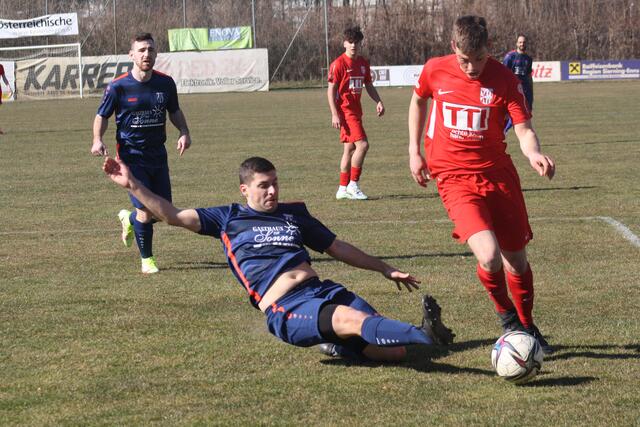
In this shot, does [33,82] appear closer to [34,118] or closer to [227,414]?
[34,118]

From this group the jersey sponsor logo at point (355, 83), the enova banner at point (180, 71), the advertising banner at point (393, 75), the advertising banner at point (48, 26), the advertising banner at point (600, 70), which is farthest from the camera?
the advertising banner at point (393, 75)

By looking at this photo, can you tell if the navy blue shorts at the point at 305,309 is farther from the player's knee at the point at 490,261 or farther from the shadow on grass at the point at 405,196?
the shadow on grass at the point at 405,196

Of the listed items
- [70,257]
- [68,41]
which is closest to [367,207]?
[70,257]

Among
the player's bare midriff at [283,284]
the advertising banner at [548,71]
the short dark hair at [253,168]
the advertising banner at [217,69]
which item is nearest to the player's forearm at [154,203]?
the short dark hair at [253,168]

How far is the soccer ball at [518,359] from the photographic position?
4.95 m

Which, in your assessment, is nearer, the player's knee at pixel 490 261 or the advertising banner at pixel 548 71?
the player's knee at pixel 490 261

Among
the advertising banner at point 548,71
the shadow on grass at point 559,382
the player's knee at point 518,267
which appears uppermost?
the player's knee at point 518,267

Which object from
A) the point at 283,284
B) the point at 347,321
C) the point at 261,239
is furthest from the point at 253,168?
the point at 347,321

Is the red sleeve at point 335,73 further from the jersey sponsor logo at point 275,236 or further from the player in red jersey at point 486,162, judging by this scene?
the jersey sponsor logo at point 275,236

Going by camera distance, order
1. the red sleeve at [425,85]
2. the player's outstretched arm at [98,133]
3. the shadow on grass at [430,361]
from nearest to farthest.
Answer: the shadow on grass at [430,361] → the red sleeve at [425,85] → the player's outstretched arm at [98,133]

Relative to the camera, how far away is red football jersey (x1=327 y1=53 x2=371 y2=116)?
42.8 feet

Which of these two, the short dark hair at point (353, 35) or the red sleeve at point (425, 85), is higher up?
the short dark hair at point (353, 35)

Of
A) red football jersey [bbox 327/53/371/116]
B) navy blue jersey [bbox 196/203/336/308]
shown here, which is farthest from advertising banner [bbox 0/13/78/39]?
navy blue jersey [bbox 196/203/336/308]

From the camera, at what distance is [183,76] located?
4897 centimetres
